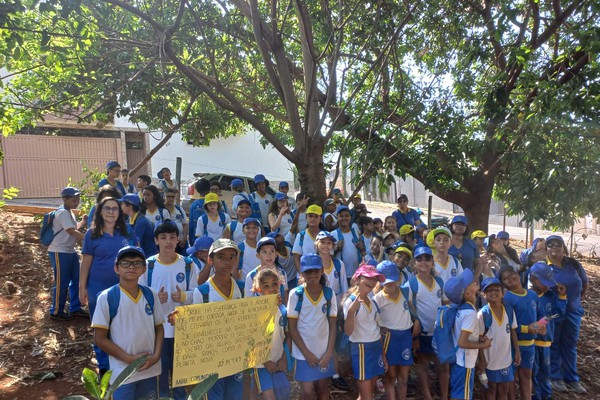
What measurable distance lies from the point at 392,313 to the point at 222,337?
1.61 m

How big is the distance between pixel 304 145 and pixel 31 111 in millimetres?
5360

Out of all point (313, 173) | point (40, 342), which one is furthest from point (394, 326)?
point (40, 342)

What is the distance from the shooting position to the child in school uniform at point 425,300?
4301 millimetres

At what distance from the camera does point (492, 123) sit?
20.2ft

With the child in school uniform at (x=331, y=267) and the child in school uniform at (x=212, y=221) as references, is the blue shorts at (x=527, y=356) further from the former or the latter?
the child in school uniform at (x=212, y=221)

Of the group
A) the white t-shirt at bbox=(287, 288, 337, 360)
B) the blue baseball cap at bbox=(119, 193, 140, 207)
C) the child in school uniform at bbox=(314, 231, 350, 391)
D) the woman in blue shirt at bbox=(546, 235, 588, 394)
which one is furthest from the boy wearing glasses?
the woman in blue shirt at bbox=(546, 235, 588, 394)

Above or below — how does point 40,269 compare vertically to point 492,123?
below

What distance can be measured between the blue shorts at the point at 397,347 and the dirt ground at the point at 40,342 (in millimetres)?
755

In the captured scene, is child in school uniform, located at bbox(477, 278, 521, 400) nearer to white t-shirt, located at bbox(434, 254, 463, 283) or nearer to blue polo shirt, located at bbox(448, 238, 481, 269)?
white t-shirt, located at bbox(434, 254, 463, 283)

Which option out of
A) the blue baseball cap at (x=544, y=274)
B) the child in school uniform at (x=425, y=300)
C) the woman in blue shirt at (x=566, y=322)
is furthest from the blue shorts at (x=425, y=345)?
the woman in blue shirt at (x=566, y=322)

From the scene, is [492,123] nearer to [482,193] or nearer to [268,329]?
[482,193]

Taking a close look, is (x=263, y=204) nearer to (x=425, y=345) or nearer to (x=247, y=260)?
(x=247, y=260)

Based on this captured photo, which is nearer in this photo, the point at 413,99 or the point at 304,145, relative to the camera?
the point at 304,145

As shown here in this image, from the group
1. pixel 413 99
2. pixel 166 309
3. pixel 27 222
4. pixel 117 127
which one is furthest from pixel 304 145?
pixel 117 127
